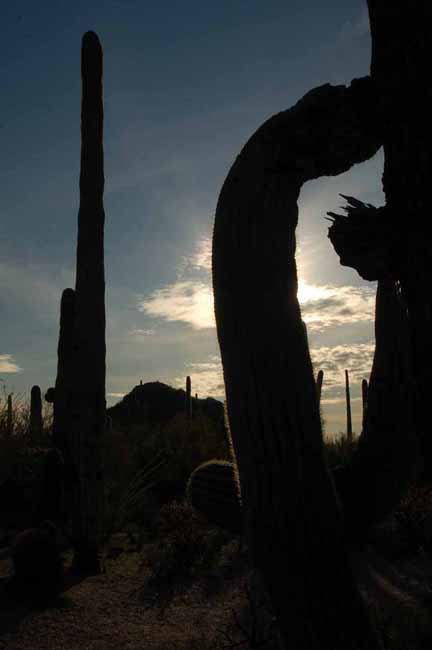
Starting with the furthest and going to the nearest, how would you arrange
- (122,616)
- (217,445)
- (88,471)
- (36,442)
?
(217,445)
(36,442)
(88,471)
(122,616)

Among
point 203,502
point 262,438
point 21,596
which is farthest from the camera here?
point 21,596

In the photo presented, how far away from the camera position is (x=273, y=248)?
1.39m

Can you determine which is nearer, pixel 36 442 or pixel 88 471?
pixel 88 471

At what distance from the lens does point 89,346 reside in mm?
5766

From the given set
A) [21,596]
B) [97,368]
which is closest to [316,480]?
[21,596]

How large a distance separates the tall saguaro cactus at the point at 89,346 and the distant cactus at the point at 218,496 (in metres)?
3.47

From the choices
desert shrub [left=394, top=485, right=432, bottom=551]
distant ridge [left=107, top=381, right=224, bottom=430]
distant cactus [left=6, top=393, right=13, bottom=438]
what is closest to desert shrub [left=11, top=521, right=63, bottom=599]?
desert shrub [left=394, top=485, right=432, bottom=551]

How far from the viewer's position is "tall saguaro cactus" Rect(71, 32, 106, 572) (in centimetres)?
555

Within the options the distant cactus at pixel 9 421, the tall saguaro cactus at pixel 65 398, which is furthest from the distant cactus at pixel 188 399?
the tall saguaro cactus at pixel 65 398

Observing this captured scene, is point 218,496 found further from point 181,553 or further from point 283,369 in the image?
point 181,553

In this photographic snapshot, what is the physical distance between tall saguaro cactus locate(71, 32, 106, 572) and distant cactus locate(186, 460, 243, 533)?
Result: 3.47m

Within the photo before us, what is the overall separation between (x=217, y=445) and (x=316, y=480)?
32.3ft

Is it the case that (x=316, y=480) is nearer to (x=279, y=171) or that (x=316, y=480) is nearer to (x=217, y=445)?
(x=279, y=171)

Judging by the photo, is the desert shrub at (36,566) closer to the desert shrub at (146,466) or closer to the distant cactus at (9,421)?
the desert shrub at (146,466)
